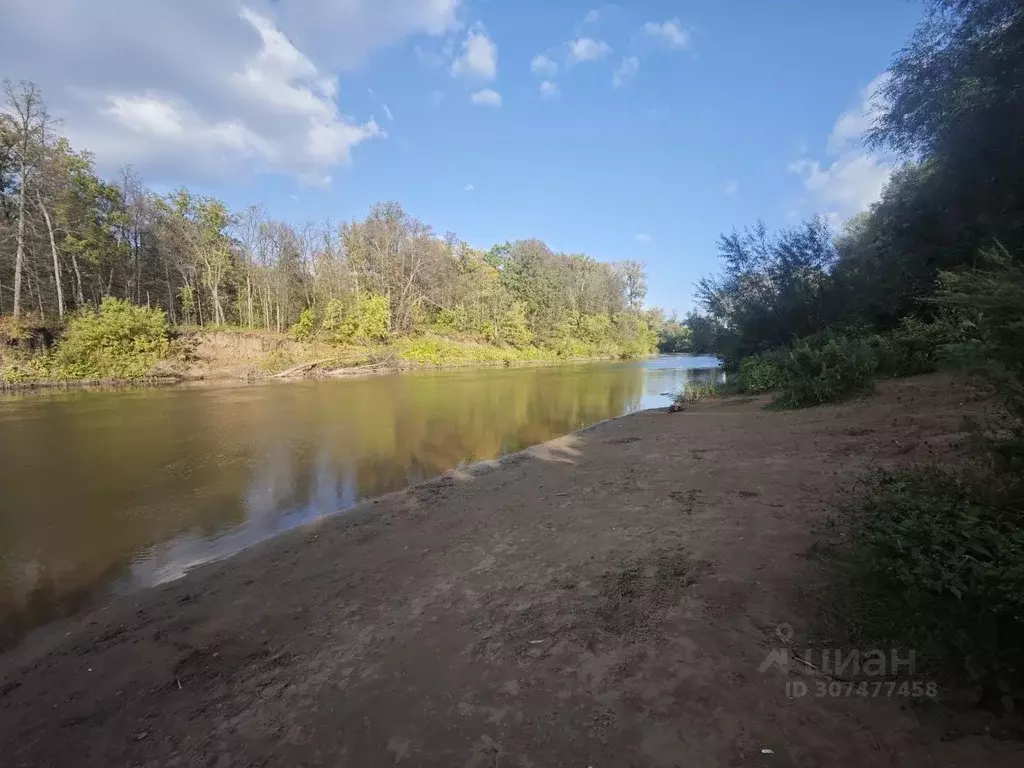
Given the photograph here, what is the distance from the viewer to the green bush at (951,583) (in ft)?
6.15

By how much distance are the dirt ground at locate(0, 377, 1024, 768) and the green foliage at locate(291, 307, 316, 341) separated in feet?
118

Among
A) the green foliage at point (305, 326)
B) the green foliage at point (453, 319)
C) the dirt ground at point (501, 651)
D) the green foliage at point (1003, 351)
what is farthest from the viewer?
the green foliage at point (453, 319)

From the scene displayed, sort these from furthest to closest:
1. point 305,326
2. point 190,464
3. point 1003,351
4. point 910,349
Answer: point 305,326
point 910,349
point 190,464
point 1003,351

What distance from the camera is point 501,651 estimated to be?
307 cm

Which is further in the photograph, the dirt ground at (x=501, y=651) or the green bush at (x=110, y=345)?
the green bush at (x=110, y=345)

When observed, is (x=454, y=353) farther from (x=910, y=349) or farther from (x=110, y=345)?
Result: (x=910, y=349)

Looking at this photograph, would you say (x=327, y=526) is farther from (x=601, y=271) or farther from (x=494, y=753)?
(x=601, y=271)

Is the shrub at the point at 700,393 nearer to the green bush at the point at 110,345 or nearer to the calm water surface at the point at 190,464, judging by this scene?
the calm water surface at the point at 190,464

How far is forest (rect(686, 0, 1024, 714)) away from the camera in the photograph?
2002 mm

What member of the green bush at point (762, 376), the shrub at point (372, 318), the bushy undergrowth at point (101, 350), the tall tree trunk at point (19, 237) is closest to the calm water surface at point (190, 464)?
the green bush at point (762, 376)

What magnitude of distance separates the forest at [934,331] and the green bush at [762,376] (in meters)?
0.07

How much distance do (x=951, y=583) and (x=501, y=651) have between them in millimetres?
2356

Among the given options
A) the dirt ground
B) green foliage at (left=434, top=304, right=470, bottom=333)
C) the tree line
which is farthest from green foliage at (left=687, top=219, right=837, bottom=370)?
green foliage at (left=434, top=304, right=470, bottom=333)

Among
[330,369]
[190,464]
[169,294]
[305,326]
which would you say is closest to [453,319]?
[305,326]
